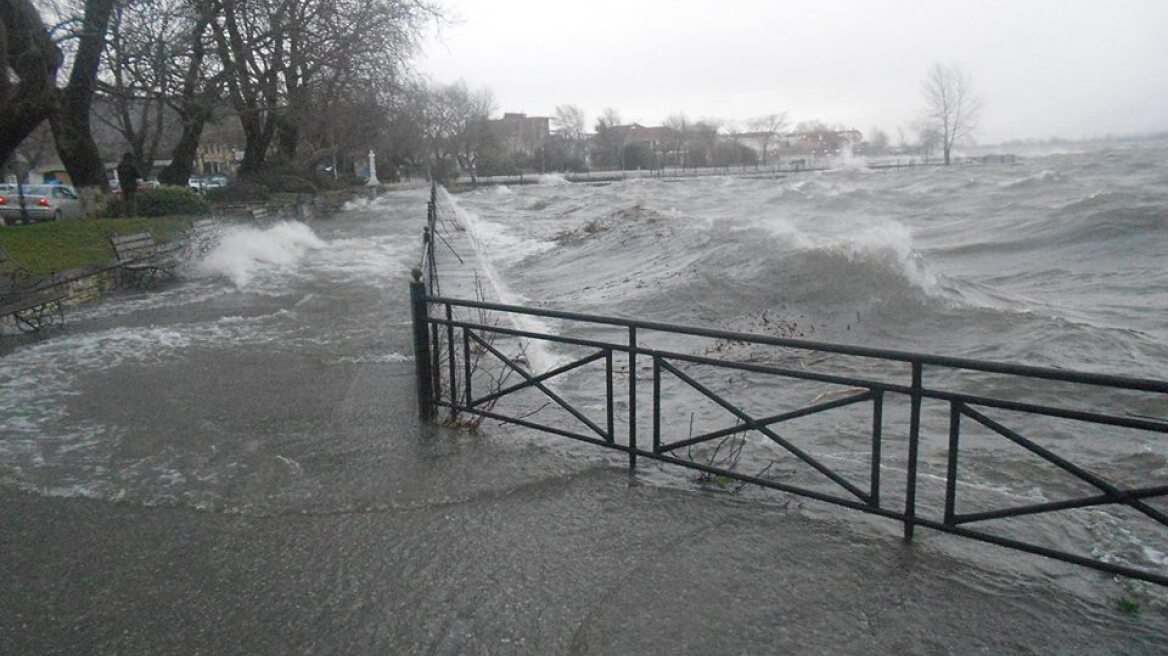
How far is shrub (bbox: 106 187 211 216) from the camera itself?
78.4 ft

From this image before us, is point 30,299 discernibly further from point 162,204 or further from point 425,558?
point 162,204

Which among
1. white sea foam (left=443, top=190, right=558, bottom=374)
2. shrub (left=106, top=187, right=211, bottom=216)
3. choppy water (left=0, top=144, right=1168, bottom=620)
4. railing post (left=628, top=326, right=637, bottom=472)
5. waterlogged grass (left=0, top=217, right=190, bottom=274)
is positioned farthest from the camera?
shrub (left=106, top=187, right=211, bottom=216)

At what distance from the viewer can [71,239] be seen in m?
18.2

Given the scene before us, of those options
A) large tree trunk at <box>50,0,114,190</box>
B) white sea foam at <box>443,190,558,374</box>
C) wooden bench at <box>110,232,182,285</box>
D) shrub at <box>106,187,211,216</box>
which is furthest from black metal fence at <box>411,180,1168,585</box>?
shrub at <box>106,187,211,216</box>

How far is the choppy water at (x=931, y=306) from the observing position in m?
6.62

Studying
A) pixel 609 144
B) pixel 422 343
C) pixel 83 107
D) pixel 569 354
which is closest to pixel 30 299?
pixel 569 354

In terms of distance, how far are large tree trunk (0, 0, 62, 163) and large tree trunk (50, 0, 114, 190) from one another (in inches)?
40.4

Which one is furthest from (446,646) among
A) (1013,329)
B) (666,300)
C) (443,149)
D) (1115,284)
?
(443,149)

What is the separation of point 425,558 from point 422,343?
237 cm

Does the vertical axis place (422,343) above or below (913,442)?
above

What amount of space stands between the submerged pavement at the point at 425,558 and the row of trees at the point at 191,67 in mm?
15515

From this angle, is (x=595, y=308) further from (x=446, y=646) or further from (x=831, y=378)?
(x=446, y=646)

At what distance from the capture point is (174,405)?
7.37 metres

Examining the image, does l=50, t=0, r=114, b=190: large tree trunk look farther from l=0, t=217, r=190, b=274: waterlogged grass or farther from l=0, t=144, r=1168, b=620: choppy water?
l=0, t=144, r=1168, b=620: choppy water
